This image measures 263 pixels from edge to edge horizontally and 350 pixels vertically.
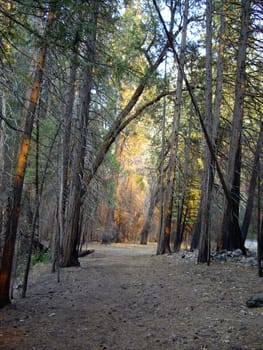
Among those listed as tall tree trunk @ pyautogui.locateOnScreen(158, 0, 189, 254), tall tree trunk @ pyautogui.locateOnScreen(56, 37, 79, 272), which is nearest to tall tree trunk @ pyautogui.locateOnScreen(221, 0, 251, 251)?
tall tree trunk @ pyautogui.locateOnScreen(158, 0, 189, 254)

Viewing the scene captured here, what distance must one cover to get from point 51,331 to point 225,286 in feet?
12.7

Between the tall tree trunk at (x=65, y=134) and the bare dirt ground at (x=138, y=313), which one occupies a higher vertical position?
the tall tree trunk at (x=65, y=134)

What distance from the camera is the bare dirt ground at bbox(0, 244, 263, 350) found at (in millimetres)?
4449

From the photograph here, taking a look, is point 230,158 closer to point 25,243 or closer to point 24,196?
point 24,196

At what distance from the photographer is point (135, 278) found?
8742 millimetres

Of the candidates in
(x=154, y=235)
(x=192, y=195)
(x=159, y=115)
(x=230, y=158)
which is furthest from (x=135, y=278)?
(x=154, y=235)

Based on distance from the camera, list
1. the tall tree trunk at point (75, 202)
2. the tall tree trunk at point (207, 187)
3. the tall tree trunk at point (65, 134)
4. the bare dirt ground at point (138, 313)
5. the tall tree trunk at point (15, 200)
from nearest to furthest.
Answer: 1. the bare dirt ground at point (138, 313)
2. the tall tree trunk at point (65, 134)
3. the tall tree trunk at point (15, 200)
4. the tall tree trunk at point (207, 187)
5. the tall tree trunk at point (75, 202)

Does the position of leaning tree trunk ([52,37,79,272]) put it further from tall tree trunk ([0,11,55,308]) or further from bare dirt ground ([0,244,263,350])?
bare dirt ground ([0,244,263,350])

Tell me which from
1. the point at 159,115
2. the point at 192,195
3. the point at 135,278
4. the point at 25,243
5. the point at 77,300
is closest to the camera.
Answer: the point at 77,300

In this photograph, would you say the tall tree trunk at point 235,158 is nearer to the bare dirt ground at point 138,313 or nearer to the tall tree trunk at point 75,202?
the bare dirt ground at point 138,313

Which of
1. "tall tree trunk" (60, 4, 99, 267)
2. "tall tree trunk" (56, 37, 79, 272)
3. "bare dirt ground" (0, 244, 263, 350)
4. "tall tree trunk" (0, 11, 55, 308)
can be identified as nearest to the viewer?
"bare dirt ground" (0, 244, 263, 350)

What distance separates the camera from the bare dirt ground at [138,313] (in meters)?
4.45

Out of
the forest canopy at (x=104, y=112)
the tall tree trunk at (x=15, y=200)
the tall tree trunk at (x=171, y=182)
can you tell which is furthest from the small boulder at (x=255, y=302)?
the tall tree trunk at (x=171, y=182)

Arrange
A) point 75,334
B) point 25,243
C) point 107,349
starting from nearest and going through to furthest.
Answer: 1. point 107,349
2. point 75,334
3. point 25,243
